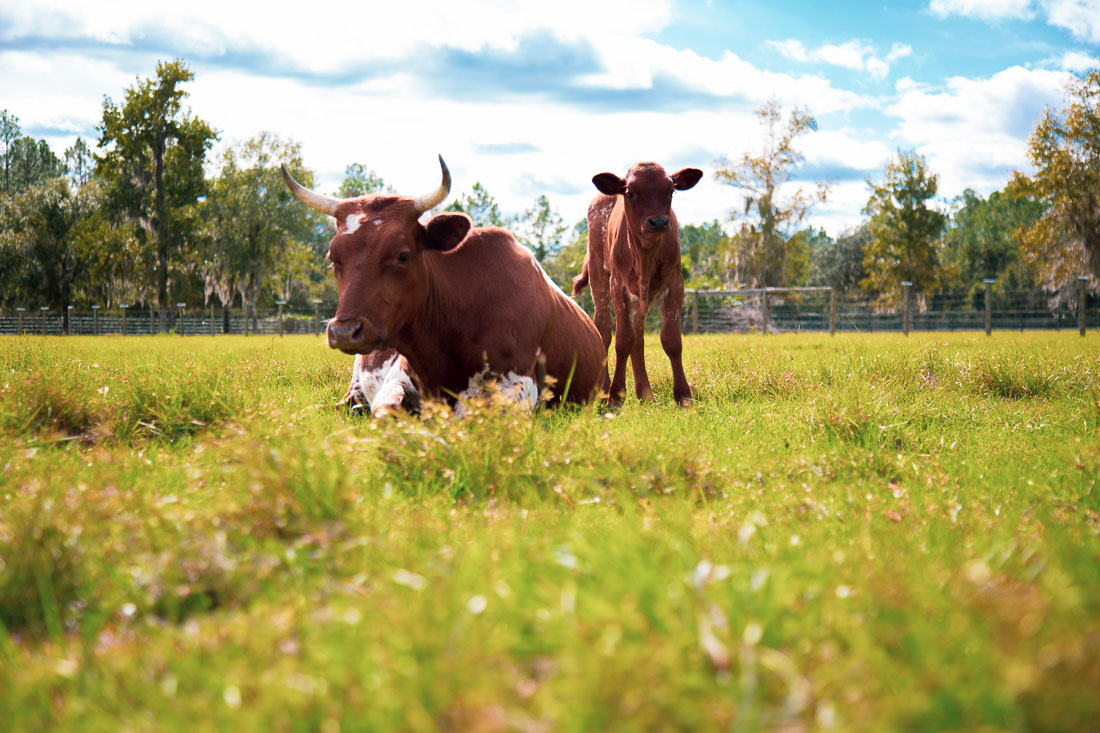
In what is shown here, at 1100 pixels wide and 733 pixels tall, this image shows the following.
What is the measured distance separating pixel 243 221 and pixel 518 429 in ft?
192

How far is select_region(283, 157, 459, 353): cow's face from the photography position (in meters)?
5.09

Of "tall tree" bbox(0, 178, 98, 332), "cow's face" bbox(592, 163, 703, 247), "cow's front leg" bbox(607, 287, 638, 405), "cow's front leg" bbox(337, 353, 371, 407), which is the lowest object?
"cow's front leg" bbox(337, 353, 371, 407)

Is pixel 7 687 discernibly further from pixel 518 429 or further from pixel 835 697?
pixel 518 429

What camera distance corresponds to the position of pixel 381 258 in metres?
5.32

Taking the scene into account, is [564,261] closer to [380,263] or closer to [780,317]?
[780,317]

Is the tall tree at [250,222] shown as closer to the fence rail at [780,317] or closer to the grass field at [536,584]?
the fence rail at [780,317]

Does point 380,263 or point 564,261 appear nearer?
point 380,263

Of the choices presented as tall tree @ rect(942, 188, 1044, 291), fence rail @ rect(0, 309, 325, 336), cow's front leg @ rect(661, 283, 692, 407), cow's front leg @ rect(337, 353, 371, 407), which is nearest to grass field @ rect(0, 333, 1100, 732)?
cow's front leg @ rect(337, 353, 371, 407)

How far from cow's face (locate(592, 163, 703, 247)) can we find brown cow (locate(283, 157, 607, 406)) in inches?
48.5

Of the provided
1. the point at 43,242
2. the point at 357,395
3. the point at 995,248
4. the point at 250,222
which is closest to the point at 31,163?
the point at 43,242

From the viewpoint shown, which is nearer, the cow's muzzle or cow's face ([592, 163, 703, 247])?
the cow's muzzle

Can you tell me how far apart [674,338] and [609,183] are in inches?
65.3

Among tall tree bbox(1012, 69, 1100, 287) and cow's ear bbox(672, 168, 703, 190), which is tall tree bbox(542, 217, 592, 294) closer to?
tall tree bbox(1012, 69, 1100, 287)

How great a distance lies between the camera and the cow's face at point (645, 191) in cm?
731
